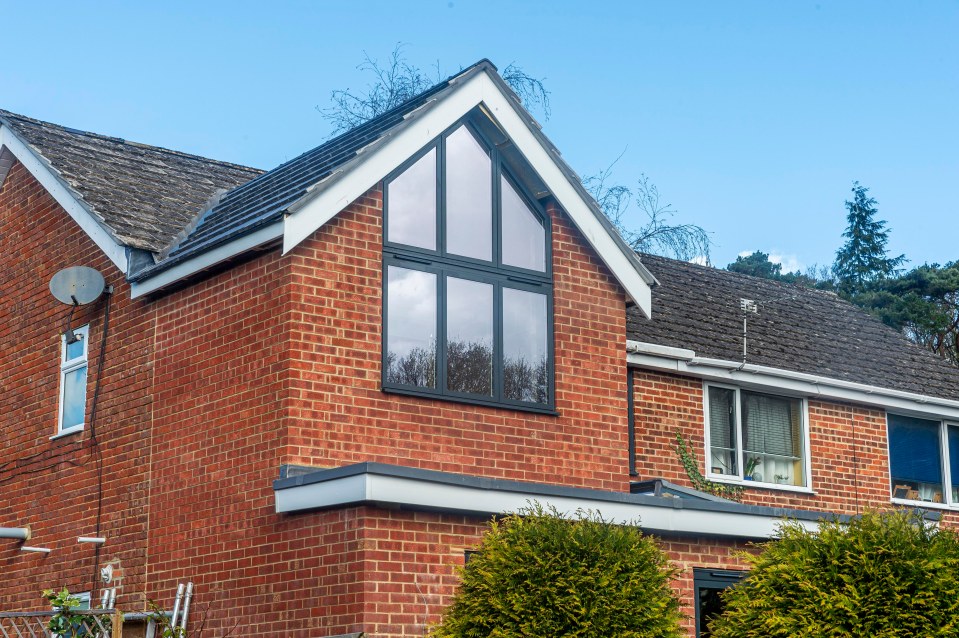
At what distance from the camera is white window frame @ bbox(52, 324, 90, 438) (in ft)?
54.4

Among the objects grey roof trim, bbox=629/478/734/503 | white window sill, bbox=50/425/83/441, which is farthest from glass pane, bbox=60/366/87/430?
grey roof trim, bbox=629/478/734/503

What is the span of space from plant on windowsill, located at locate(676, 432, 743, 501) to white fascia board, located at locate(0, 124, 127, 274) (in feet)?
25.9

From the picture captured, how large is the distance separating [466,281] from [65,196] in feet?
19.7

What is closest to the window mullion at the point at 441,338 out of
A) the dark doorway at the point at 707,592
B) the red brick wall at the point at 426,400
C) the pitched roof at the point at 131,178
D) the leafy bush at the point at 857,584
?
the red brick wall at the point at 426,400

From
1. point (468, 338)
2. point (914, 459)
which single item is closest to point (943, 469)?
point (914, 459)

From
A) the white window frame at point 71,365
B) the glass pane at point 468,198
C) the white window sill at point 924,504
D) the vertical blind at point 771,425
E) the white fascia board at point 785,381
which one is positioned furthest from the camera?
the white window sill at point 924,504

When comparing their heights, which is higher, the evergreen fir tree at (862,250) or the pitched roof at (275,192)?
the evergreen fir tree at (862,250)

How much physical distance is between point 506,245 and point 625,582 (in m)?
5.23

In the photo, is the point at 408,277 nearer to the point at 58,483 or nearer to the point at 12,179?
the point at 58,483

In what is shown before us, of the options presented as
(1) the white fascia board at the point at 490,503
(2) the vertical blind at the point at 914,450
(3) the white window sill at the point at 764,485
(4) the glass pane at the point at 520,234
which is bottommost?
(1) the white fascia board at the point at 490,503

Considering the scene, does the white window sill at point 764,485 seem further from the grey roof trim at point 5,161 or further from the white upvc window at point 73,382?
the grey roof trim at point 5,161

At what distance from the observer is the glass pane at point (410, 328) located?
14055 millimetres

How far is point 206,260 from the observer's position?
14.5 meters

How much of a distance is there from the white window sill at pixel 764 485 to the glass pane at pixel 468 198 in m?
5.63
